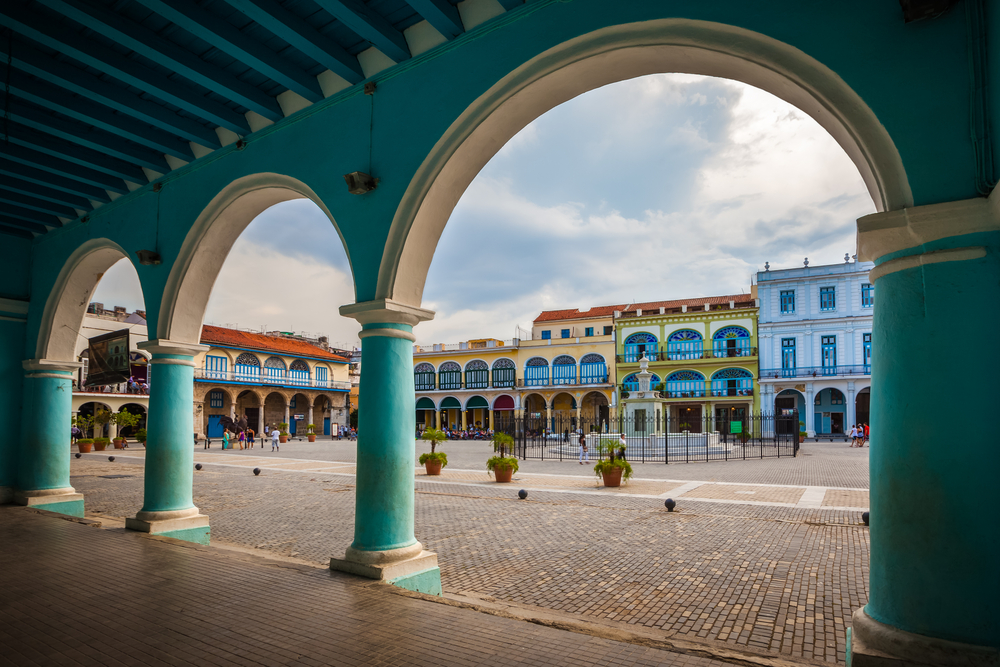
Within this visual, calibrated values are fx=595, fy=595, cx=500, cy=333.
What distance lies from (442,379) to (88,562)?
142 ft

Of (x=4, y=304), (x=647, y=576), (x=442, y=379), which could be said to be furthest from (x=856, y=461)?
(x=442, y=379)

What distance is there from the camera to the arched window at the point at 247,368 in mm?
39000

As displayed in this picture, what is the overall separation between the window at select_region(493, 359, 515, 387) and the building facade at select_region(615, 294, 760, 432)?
27.1 feet

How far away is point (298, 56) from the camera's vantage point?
514cm

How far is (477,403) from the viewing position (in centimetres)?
4725

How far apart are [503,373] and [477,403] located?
3399mm

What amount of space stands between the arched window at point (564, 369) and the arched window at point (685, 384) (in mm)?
6980

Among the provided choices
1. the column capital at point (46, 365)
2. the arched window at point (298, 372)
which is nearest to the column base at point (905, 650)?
the column capital at point (46, 365)

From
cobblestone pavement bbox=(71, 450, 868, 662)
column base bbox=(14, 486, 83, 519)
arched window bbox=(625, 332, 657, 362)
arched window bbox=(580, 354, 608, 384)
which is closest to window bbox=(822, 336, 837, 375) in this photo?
arched window bbox=(625, 332, 657, 362)

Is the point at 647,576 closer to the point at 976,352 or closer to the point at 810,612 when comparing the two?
the point at 810,612

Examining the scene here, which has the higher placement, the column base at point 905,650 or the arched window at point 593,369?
the arched window at point 593,369

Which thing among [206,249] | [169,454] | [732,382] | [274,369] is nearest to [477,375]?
[274,369]

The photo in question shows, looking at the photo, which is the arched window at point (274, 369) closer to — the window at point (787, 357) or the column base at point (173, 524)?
the window at point (787, 357)

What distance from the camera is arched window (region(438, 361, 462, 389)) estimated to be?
47.8m
